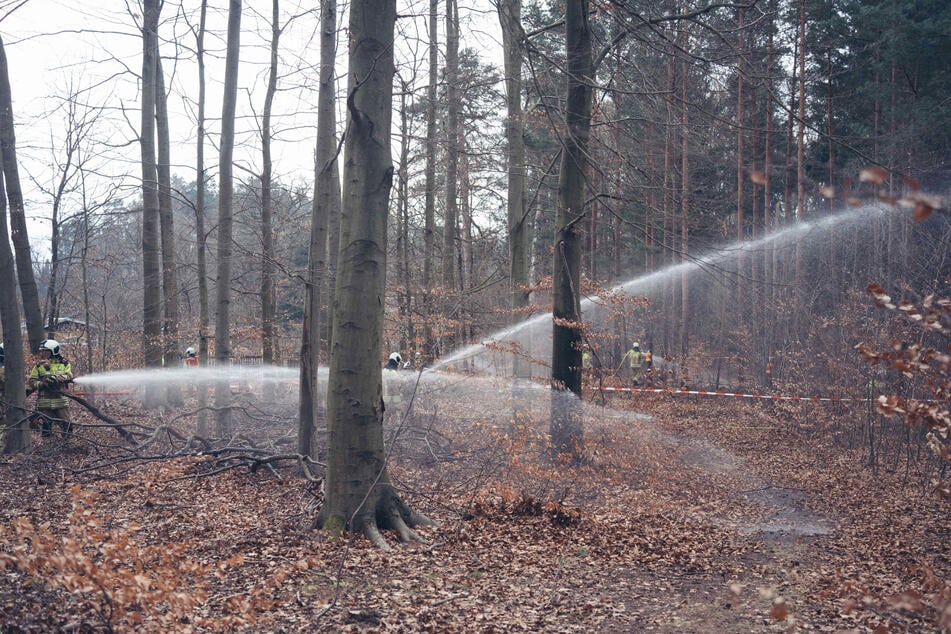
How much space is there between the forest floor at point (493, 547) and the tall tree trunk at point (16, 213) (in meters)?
2.10

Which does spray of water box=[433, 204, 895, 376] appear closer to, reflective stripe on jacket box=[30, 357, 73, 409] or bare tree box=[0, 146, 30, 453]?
reflective stripe on jacket box=[30, 357, 73, 409]

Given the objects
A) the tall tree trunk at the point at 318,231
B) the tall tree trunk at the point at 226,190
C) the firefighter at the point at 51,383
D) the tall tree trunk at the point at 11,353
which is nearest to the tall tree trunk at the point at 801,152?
the tall tree trunk at the point at 318,231

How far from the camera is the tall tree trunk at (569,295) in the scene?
11.0 meters

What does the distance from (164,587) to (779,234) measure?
2345 centimetres

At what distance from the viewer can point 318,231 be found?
32.9 feet

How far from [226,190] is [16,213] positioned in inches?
138

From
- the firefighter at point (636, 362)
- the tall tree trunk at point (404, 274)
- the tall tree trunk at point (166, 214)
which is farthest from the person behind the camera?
the firefighter at point (636, 362)

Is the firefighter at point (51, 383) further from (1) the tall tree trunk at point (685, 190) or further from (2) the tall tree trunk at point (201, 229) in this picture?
(1) the tall tree trunk at point (685, 190)

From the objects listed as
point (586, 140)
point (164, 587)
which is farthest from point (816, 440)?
point (164, 587)

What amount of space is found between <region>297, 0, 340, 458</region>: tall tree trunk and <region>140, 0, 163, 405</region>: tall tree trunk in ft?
25.4

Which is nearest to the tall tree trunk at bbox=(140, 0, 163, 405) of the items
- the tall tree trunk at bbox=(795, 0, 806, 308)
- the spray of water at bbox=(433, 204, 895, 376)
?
the spray of water at bbox=(433, 204, 895, 376)

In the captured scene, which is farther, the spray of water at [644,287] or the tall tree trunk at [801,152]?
the tall tree trunk at [801,152]

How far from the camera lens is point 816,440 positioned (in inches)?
606

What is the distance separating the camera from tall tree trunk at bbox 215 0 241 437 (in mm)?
13484
